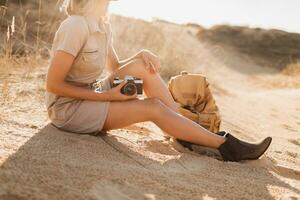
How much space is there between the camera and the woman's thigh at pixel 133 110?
3166mm

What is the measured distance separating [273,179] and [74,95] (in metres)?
1.26

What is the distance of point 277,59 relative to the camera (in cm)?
1759

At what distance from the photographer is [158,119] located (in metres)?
3.19

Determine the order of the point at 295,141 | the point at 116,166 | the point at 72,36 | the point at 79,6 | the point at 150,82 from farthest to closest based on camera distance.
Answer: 1. the point at 295,141
2. the point at 150,82
3. the point at 79,6
4. the point at 72,36
5. the point at 116,166

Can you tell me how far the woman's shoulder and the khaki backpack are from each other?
100 centimetres

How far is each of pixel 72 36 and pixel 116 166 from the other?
83cm

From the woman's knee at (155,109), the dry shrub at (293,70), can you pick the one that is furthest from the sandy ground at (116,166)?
the dry shrub at (293,70)

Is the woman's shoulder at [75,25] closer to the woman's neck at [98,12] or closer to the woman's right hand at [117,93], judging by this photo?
the woman's neck at [98,12]

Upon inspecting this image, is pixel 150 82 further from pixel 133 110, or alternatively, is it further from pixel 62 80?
pixel 62 80

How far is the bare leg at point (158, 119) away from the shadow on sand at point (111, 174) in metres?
0.12

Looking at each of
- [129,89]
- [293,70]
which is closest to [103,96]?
[129,89]

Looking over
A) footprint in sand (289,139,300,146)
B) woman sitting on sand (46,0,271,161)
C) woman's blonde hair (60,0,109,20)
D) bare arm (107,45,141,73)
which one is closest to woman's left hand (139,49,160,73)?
bare arm (107,45,141,73)

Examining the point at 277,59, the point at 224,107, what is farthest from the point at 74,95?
the point at 277,59

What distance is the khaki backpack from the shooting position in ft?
12.1
